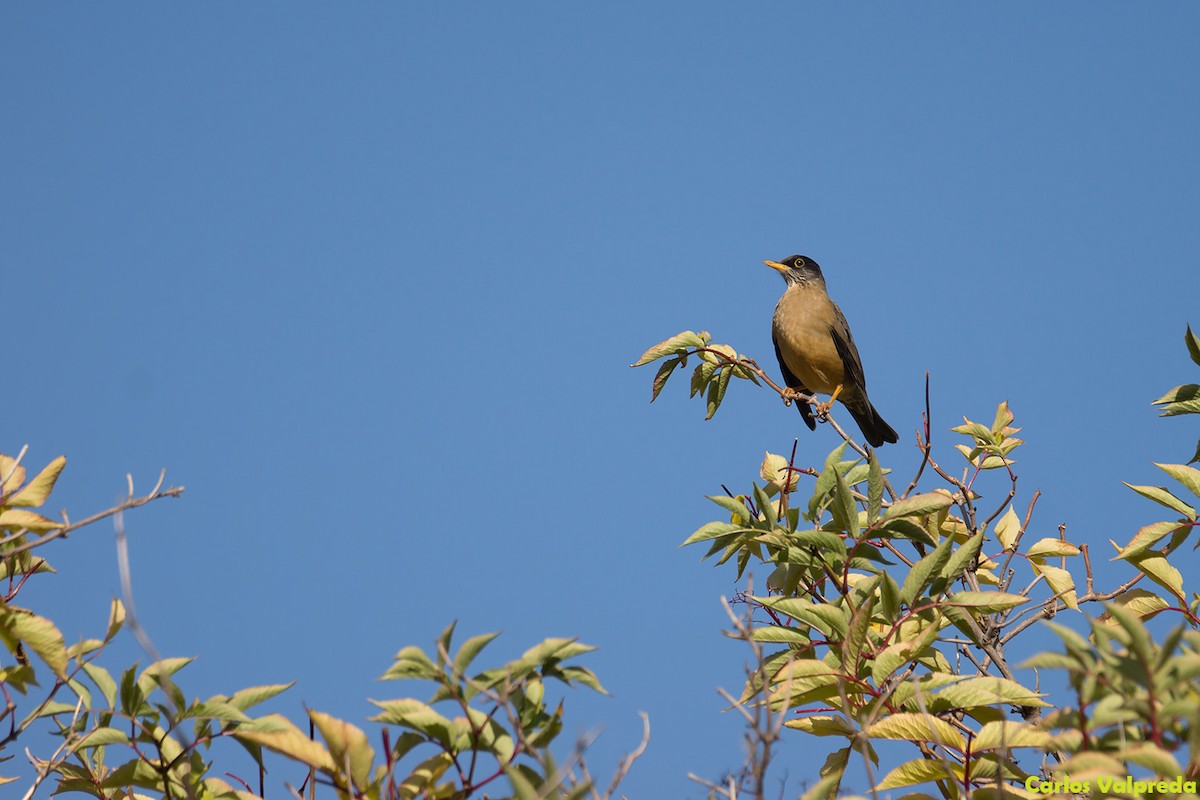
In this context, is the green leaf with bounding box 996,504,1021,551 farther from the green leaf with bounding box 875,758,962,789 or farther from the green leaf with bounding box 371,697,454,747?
the green leaf with bounding box 371,697,454,747

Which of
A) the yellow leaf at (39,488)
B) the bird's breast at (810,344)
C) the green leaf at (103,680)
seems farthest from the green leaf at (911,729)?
the bird's breast at (810,344)

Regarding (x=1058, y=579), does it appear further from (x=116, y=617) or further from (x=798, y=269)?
(x=798, y=269)

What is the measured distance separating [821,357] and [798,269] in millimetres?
1482

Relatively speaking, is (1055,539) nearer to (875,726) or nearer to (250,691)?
(875,726)

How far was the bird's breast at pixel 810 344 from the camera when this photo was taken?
8.59 metres

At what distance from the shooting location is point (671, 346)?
4051 millimetres

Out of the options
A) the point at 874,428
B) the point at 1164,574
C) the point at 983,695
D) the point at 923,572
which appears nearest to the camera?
the point at 983,695

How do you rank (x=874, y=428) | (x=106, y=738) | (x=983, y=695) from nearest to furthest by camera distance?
(x=106, y=738) → (x=983, y=695) → (x=874, y=428)

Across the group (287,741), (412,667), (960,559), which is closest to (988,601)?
(960,559)

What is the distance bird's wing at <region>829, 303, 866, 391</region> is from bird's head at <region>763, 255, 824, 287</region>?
917 mm

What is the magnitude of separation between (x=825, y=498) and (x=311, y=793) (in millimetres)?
1485

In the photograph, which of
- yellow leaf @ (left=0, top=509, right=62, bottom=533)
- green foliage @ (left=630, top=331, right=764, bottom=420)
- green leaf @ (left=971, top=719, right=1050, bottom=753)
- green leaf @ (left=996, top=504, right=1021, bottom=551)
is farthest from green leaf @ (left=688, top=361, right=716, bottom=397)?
yellow leaf @ (left=0, top=509, right=62, bottom=533)

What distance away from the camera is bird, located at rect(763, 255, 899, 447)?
28.2ft

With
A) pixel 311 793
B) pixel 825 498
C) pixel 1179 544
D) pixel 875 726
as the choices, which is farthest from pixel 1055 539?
pixel 311 793
